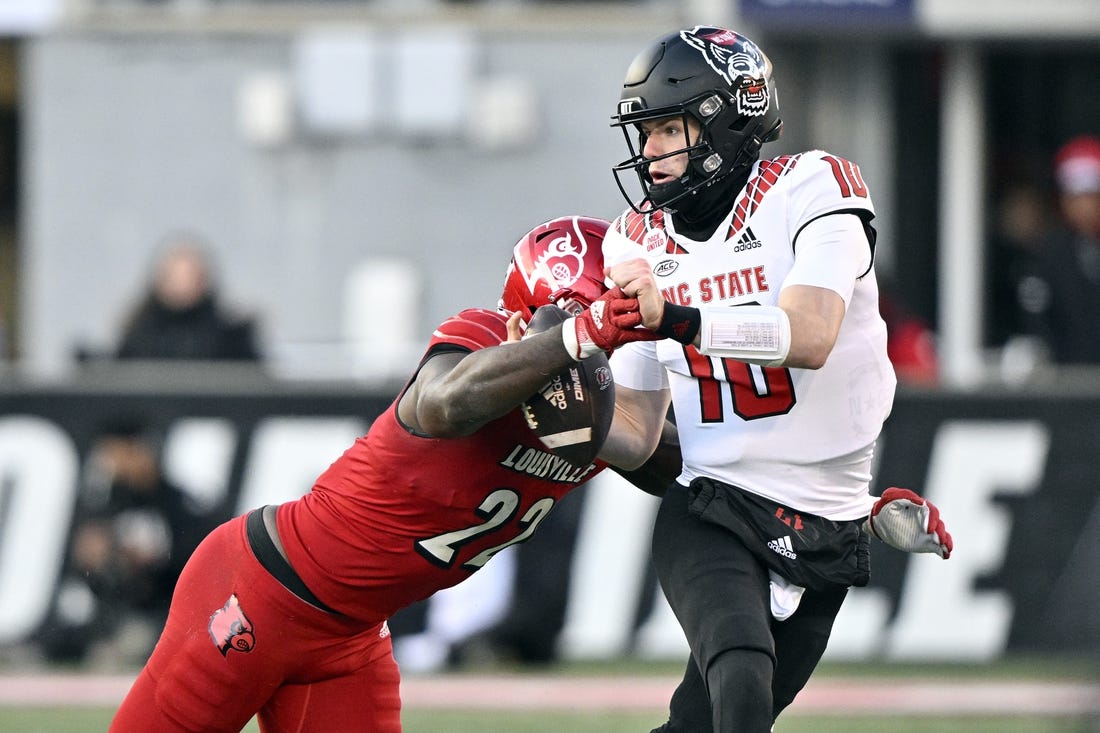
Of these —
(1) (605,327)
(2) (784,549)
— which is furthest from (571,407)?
(2) (784,549)

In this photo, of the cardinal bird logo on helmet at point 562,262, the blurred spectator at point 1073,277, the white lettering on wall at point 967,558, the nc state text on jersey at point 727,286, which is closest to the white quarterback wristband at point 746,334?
the nc state text on jersey at point 727,286

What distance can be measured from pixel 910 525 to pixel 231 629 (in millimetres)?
1666

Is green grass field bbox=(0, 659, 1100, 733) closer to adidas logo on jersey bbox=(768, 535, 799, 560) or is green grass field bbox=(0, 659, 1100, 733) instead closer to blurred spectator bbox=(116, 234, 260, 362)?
blurred spectator bbox=(116, 234, 260, 362)

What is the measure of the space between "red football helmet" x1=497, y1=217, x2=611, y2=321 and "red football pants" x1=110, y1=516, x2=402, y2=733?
908 mm

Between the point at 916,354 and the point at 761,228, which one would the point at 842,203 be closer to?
the point at 761,228

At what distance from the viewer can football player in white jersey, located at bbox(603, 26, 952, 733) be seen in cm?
464

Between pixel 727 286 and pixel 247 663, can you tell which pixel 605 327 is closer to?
pixel 727 286

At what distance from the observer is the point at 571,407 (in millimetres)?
4410

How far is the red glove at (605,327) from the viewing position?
13.6 ft

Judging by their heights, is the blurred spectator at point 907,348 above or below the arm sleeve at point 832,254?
below

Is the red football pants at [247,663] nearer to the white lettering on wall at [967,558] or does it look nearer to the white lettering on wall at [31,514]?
the white lettering on wall at [31,514]

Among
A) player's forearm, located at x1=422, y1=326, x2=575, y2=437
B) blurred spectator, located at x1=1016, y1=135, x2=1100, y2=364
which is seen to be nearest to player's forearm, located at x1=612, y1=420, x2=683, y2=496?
player's forearm, located at x1=422, y1=326, x2=575, y2=437

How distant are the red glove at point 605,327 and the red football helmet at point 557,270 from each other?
16.1 inches

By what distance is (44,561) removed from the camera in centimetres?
987
